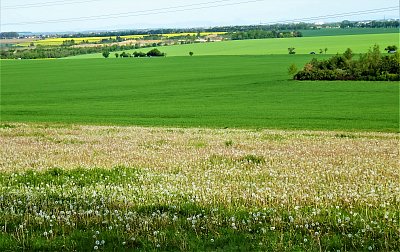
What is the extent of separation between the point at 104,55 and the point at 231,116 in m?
127

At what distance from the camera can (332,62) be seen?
291ft

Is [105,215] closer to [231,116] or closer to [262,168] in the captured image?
[262,168]

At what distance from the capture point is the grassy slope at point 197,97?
152 feet

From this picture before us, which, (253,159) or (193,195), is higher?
(193,195)

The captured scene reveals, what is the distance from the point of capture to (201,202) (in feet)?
31.0

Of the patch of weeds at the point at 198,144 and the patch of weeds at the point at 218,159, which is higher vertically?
the patch of weeds at the point at 218,159

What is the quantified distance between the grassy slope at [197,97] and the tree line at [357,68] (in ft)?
15.6

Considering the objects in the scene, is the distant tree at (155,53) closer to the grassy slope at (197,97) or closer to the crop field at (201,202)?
the grassy slope at (197,97)

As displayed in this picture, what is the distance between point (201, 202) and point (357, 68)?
82424 millimetres

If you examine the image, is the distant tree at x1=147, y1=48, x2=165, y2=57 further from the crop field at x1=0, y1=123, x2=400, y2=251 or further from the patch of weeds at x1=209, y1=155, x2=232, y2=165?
the patch of weeds at x1=209, y1=155, x2=232, y2=165

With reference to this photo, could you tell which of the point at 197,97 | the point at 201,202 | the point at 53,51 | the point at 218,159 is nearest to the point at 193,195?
the point at 201,202

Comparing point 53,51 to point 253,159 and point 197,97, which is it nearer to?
point 197,97

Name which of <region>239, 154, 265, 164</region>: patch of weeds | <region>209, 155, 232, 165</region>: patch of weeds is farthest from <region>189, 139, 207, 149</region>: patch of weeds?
<region>239, 154, 265, 164</region>: patch of weeds

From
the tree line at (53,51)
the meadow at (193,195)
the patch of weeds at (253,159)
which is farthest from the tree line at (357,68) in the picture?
the tree line at (53,51)
